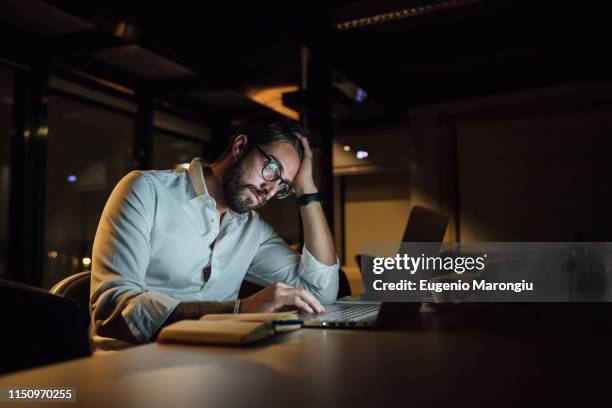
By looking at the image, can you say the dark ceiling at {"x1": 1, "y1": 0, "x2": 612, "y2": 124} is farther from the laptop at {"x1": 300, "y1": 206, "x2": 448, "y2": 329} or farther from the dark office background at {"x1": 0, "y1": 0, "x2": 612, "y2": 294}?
the laptop at {"x1": 300, "y1": 206, "x2": 448, "y2": 329}

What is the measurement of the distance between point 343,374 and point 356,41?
11.7ft

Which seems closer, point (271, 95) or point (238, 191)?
point (238, 191)

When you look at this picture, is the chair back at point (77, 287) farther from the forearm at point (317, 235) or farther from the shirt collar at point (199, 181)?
the forearm at point (317, 235)

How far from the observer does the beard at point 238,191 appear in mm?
1744

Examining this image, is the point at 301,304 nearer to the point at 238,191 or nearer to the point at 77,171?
the point at 238,191

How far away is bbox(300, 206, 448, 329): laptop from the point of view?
974mm

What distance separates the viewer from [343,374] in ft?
1.94

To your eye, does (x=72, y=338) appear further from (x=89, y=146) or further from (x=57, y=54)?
A: (x=89, y=146)

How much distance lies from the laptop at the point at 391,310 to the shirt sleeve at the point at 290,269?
490 mm

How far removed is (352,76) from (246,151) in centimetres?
247

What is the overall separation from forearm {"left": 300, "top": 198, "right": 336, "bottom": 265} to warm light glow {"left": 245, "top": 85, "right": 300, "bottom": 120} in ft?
8.43

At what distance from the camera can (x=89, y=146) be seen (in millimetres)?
4504

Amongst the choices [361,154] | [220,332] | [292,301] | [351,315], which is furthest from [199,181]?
[361,154]

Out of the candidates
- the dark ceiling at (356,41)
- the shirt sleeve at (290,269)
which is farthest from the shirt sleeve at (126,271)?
the dark ceiling at (356,41)
